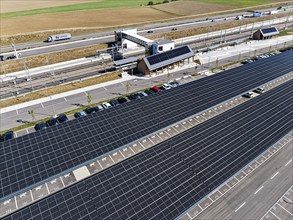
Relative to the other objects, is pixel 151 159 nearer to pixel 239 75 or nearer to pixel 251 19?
pixel 239 75

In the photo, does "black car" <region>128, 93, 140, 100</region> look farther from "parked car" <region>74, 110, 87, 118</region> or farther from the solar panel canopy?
the solar panel canopy

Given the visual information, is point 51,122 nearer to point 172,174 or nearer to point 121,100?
point 121,100

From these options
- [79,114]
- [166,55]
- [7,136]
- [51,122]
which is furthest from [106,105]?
[166,55]

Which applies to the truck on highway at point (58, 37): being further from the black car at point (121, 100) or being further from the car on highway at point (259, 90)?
the car on highway at point (259, 90)

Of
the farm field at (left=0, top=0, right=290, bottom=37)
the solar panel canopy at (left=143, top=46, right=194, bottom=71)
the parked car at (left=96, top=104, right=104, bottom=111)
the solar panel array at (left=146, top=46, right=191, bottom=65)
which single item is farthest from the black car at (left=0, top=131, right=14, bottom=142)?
the farm field at (left=0, top=0, right=290, bottom=37)

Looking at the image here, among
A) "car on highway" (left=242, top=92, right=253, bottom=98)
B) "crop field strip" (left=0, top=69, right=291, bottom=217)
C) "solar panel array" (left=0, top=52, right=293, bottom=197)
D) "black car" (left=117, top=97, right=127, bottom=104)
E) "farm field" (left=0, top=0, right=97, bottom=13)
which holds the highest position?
"farm field" (left=0, top=0, right=97, bottom=13)

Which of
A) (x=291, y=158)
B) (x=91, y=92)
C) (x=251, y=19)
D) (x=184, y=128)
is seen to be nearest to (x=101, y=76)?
(x=91, y=92)

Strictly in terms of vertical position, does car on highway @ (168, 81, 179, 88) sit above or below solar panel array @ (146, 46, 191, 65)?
below
